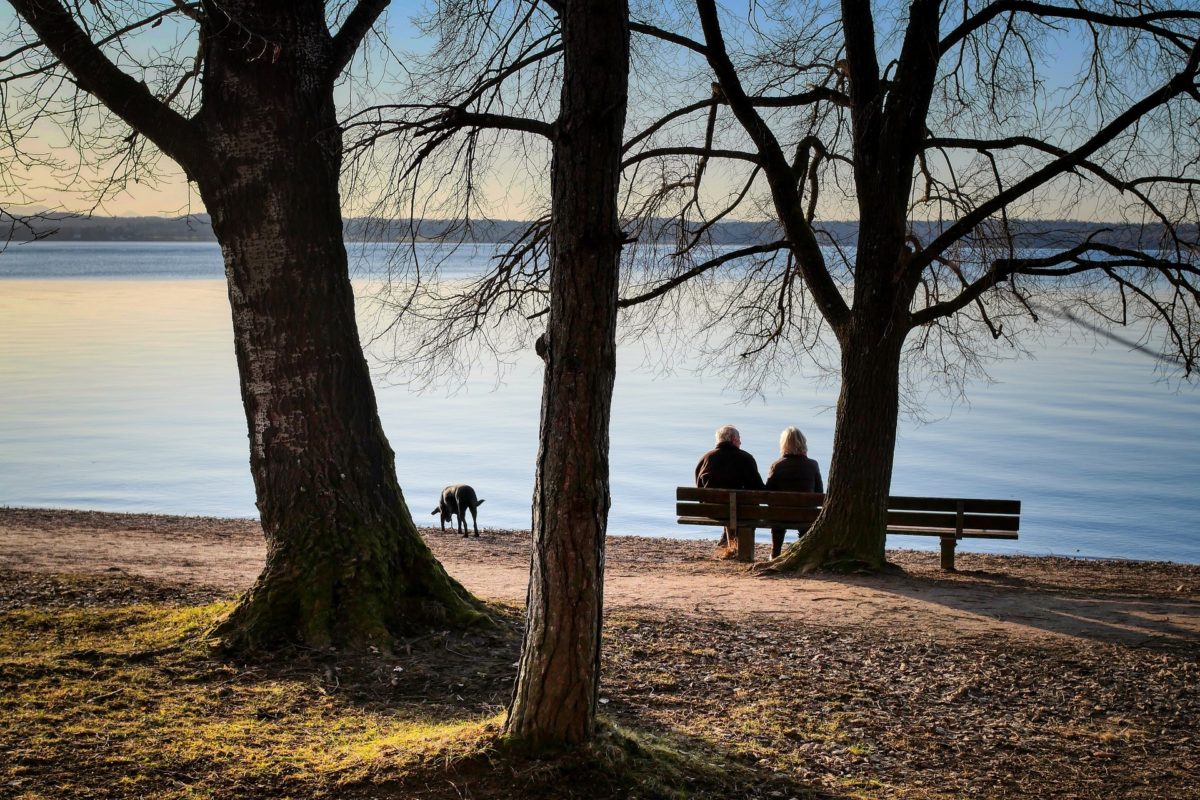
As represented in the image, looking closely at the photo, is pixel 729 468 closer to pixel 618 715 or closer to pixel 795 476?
pixel 795 476

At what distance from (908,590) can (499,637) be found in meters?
4.71

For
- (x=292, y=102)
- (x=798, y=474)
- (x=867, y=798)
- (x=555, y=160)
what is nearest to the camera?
(x=555, y=160)

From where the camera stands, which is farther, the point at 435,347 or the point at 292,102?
the point at 435,347

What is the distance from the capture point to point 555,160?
193 inches

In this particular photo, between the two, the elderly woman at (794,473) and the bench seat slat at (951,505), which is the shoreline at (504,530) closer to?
the elderly woman at (794,473)

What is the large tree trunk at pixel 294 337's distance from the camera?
23.7ft

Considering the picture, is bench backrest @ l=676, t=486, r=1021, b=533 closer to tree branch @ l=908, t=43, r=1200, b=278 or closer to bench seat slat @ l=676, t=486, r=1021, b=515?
bench seat slat @ l=676, t=486, r=1021, b=515

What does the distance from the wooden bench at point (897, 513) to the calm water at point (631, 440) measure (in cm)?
564

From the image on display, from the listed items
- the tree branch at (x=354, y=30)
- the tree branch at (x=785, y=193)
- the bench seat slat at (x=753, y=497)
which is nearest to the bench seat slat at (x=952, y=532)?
the bench seat slat at (x=753, y=497)

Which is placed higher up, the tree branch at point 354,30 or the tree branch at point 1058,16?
the tree branch at point 1058,16

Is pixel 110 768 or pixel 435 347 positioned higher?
pixel 435 347

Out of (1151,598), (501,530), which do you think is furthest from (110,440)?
(1151,598)

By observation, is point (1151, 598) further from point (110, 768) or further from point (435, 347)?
point (110, 768)

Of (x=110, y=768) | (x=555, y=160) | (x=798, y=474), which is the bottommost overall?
(x=110, y=768)
